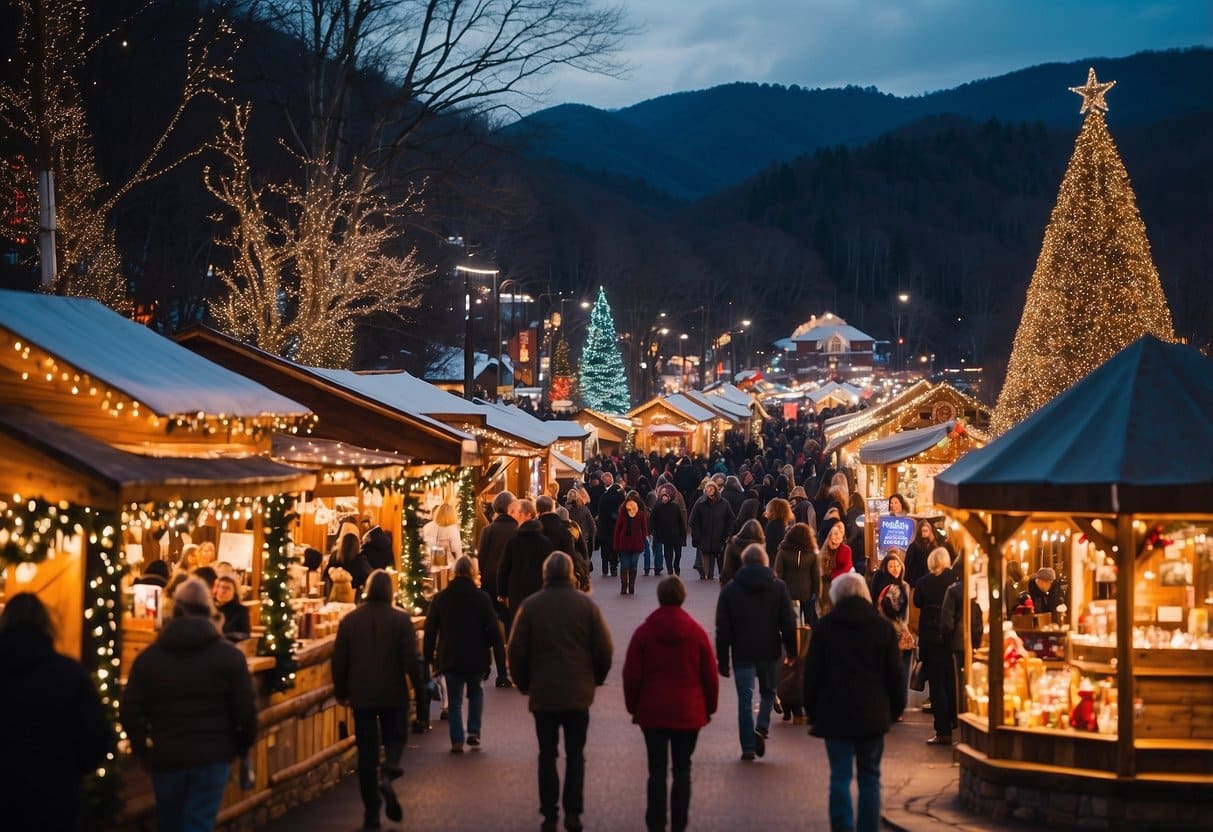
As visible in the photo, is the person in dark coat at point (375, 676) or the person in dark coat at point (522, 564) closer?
the person in dark coat at point (375, 676)

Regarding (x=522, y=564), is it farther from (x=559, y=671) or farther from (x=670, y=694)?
(x=670, y=694)

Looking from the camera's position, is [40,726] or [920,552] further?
[920,552]

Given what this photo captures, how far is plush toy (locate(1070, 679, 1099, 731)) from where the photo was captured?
10.8 m

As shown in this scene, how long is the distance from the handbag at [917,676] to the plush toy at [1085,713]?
3052 millimetres

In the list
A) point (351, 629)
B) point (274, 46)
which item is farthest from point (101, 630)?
point (274, 46)

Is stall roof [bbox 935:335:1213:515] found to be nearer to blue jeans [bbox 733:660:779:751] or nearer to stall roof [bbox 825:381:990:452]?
blue jeans [bbox 733:660:779:751]

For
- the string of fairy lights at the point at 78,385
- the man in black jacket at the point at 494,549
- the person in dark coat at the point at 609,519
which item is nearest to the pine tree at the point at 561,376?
the person in dark coat at the point at 609,519

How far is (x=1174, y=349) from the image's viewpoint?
11.7 meters

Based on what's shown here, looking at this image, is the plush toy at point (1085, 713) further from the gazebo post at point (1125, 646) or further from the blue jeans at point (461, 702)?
the blue jeans at point (461, 702)

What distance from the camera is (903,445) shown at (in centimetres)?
2580

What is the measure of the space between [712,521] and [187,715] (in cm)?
1894

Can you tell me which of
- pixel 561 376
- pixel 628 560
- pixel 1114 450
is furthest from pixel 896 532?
pixel 561 376

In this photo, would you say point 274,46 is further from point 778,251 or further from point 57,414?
point 778,251

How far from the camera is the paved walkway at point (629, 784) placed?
34.3ft
